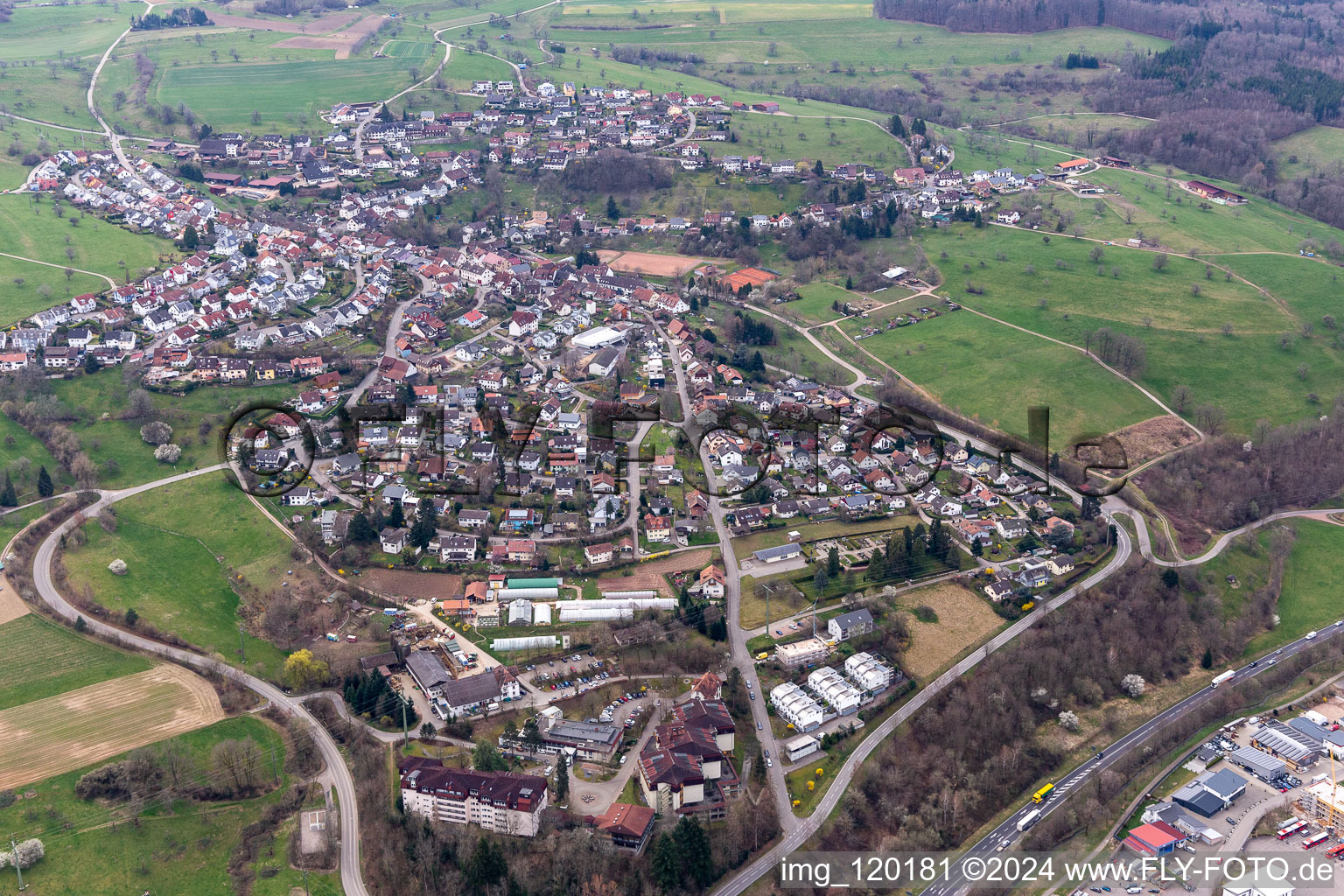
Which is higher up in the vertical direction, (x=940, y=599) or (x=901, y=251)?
(x=901, y=251)

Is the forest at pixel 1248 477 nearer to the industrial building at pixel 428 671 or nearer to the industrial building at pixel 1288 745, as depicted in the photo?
the industrial building at pixel 1288 745

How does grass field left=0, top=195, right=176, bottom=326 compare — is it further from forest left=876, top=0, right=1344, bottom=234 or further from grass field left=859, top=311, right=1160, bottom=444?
forest left=876, top=0, right=1344, bottom=234

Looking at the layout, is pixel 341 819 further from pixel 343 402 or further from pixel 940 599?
pixel 343 402

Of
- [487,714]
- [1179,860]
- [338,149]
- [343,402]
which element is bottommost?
[1179,860]

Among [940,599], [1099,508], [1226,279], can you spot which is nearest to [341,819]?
[940,599]

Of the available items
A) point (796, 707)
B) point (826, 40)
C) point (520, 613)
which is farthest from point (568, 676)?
point (826, 40)

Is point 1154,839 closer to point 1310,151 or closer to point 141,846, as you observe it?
point 141,846
